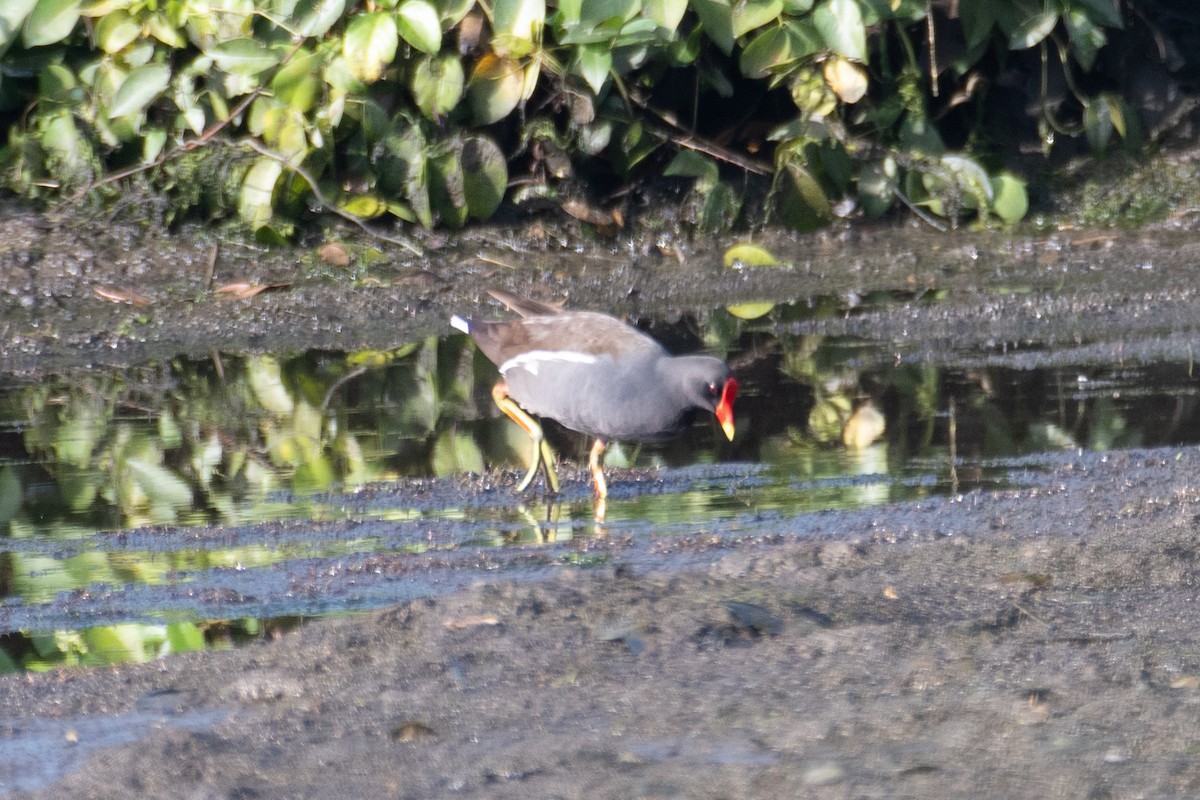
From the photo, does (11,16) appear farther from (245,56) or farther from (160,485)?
(160,485)

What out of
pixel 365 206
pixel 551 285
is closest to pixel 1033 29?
pixel 551 285

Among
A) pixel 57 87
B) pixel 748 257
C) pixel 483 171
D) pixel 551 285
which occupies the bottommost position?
pixel 551 285

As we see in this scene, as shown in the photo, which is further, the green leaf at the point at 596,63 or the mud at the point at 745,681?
the green leaf at the point at 596,63

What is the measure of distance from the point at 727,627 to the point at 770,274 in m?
6.47

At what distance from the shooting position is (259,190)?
10.0 m

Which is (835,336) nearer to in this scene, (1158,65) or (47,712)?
(1158,65)

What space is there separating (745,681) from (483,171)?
282 inches

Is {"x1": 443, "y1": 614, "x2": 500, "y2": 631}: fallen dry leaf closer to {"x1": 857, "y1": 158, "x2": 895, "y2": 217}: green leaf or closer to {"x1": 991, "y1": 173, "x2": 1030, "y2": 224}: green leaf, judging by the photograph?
{"x1": 857, "y1": 158, "x2": 895, "y2": 217}: green leaf

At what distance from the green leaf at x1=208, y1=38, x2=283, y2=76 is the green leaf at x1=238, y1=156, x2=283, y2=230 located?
22.7 inches

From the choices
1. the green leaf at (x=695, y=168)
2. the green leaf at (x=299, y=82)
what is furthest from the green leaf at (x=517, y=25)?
the green leaf at (x=695, y=168)

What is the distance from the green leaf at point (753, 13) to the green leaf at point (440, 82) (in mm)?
1838

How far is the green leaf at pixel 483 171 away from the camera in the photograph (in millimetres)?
10258

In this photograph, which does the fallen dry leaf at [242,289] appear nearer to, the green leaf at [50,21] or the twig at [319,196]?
the twig at [319,196]

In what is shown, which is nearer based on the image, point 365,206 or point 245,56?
point 245,56
